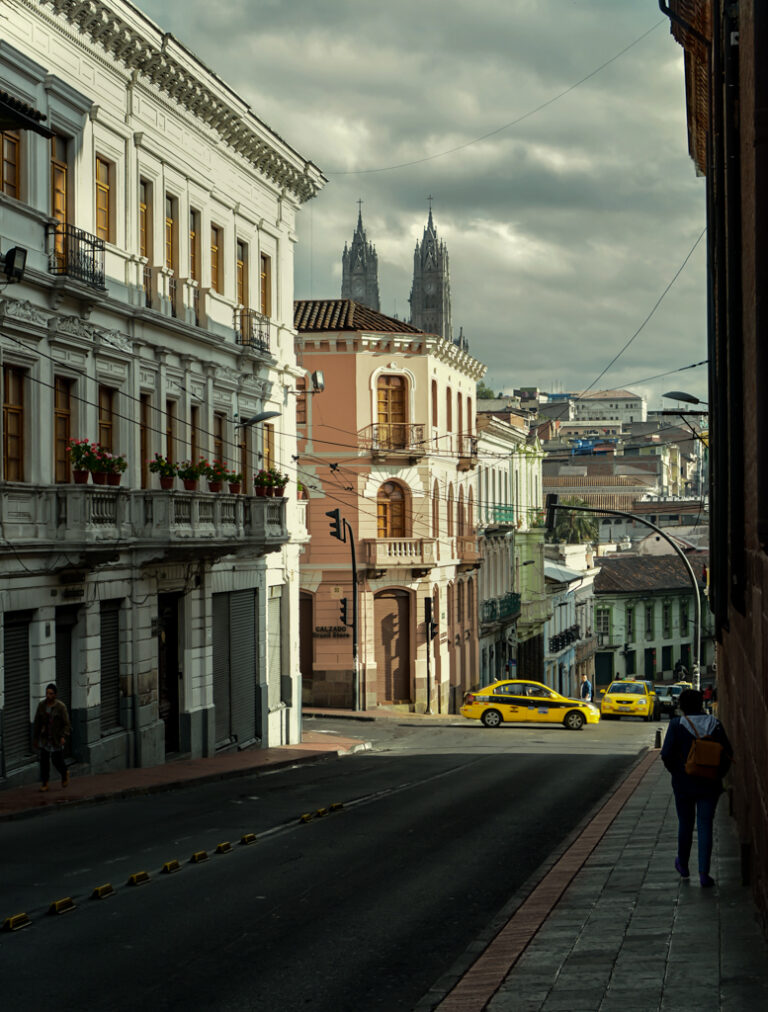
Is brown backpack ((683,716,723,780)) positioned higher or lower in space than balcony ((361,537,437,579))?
lower

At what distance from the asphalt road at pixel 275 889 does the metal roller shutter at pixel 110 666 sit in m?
2.63

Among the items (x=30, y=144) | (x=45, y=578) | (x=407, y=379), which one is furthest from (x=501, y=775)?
(x=407, y=379)

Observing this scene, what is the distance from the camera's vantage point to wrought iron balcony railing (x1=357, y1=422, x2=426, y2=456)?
51219 mm

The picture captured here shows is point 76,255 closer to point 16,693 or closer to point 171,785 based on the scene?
point 16,693

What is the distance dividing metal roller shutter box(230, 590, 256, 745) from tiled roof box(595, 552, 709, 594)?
219 feet

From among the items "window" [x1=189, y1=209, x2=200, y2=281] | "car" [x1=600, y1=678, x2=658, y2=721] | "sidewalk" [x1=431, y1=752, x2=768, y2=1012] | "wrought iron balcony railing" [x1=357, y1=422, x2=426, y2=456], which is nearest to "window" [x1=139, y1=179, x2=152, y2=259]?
"window" [x1=189, y1=209, x2=200, y2=281]

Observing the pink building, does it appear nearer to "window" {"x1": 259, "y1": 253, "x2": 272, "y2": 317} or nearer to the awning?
"window" {"x1": 259, "y1": 253, "x2": 272, "y2": 317}

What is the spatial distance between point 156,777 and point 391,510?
95.2ft

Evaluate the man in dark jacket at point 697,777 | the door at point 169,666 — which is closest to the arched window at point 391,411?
the door at point 169,666

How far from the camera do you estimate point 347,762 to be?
3069 centimetres

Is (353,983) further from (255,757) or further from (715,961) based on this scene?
(255,757)

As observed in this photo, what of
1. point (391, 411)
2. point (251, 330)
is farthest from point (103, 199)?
point (391, 411)

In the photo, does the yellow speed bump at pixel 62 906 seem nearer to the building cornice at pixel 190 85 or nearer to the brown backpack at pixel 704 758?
the brown backpack at pixel 704 758

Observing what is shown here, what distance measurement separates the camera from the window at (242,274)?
33188 millimetres
